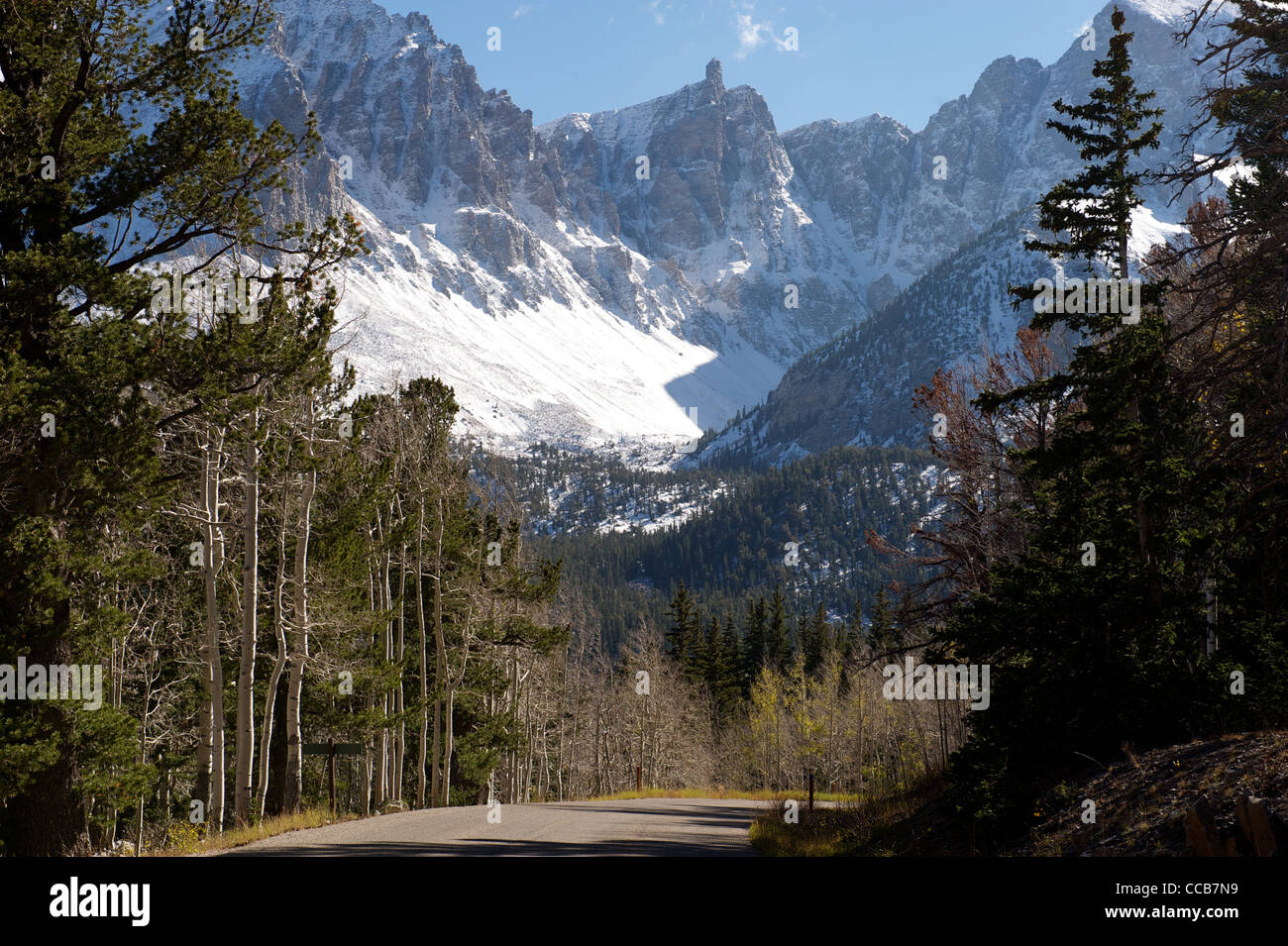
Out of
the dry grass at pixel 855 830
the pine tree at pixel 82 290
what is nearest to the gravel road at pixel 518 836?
Answer: the dry grass at pixel 855 830

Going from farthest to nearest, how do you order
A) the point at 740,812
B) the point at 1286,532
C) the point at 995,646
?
the point at 740,812
the point at 995,646
the point at 1286,532

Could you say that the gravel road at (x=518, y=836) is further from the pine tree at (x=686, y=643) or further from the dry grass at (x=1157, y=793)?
the pine tree at (x=686, y=643)

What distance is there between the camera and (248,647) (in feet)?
59.0

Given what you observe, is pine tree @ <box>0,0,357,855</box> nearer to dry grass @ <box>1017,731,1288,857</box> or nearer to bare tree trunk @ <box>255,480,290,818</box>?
bare tree trunk @ <box>255,480,290,818</box>

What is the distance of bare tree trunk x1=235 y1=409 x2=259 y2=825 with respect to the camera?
17312 mm

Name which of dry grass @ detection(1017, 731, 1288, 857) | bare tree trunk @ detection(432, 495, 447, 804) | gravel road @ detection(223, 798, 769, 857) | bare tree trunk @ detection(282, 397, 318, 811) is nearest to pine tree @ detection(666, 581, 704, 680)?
bare tree trunk @ detection(432, 495, 447, 804)

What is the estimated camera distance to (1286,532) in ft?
42.2

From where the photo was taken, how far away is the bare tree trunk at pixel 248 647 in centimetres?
1731

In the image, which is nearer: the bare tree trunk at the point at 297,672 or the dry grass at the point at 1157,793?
the dry grass at the point at 1157,793

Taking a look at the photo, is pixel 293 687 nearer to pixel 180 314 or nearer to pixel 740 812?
pixel 180 314

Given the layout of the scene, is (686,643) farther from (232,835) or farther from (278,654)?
(232,835)

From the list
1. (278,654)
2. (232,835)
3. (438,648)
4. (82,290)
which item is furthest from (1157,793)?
(438,648)
